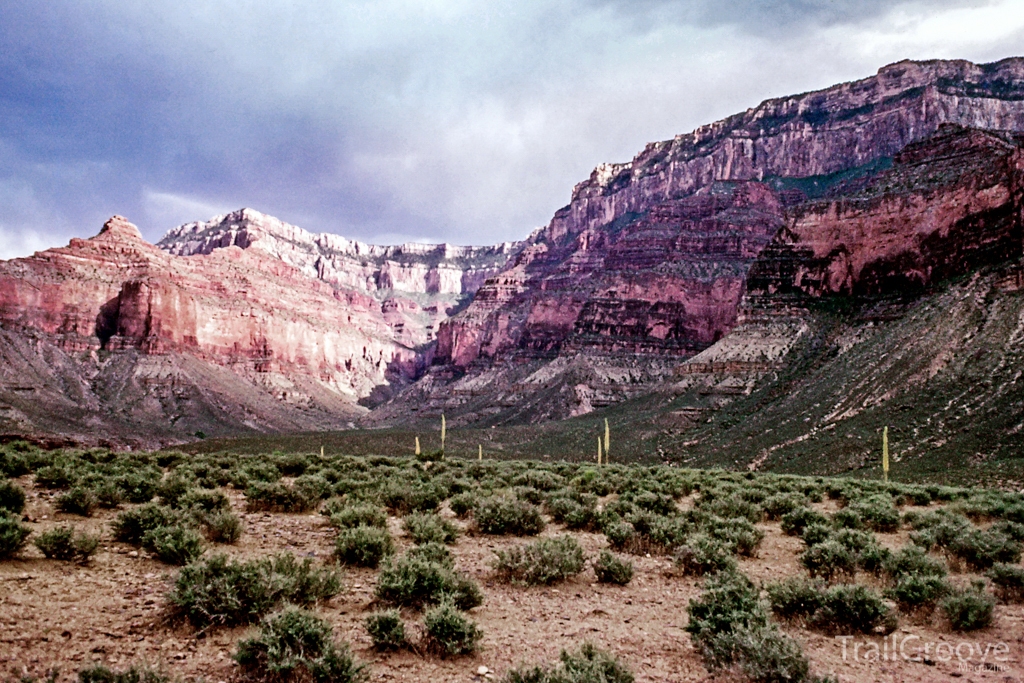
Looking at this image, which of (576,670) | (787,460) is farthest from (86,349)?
(576,670)

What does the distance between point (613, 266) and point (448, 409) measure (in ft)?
153

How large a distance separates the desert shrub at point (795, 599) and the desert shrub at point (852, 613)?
148 mm

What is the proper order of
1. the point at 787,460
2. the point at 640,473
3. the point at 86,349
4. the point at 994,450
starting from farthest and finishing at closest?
the point at 86,349
the point at 787,460
the point at 994,450
the point at 640,473

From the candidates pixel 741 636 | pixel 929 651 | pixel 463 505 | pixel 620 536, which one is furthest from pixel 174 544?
pixel 929 651

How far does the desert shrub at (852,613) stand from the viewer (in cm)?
777

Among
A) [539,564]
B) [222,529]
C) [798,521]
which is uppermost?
[222,529]

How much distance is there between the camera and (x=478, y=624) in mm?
7406

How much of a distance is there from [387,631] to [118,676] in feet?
7.75

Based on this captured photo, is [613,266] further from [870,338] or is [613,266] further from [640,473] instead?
[640,473]

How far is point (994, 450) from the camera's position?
32.8 m

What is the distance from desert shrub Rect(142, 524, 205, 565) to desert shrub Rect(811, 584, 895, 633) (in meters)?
8.03

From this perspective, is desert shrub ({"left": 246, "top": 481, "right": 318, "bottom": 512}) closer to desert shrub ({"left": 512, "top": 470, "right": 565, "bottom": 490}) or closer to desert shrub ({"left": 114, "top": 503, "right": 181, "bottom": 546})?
desert shrub ({"left": 114, "top": 503, "right": 181, "bottom": 546})

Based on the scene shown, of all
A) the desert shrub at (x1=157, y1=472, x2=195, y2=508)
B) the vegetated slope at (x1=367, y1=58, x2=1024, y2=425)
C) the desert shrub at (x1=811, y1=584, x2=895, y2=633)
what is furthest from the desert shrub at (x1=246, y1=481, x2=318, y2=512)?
the vegetated slope at (x1=367, y1=58, x2=1024, y2=425)

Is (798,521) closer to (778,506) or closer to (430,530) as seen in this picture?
(778,506)
